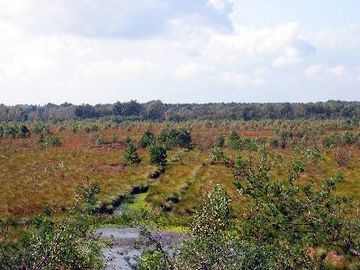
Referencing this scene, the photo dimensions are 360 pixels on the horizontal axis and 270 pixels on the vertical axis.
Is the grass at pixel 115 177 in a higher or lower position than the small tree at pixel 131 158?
lower

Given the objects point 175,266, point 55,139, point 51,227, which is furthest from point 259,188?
point 55,139

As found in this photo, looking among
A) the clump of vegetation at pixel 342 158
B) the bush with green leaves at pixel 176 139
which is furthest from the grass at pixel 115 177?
the bush with green leaves at pixel 176 139

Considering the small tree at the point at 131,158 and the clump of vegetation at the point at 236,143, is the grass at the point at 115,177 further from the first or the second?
the clump of vegetation at the point at 236,143

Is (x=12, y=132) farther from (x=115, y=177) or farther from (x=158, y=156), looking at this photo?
(x=115, y=177)

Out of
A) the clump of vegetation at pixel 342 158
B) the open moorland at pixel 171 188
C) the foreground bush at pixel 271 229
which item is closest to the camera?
the foreground bush at pixel 271 229

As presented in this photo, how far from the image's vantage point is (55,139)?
88.2 metres

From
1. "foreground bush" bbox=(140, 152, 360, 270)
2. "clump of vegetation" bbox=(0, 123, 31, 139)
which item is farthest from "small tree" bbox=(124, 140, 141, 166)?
"clump of vegetation" bbox=(0, 123, 31, 139)

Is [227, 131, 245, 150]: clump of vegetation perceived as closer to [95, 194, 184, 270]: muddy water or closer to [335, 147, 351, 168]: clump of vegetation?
[335, 147, 351, 168]: clump of vegetation

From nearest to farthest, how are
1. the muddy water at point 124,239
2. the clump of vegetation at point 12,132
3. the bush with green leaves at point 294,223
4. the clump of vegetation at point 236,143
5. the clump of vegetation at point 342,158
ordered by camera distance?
the bush with green leaves at point 294,223 < the muddy water at point 124,239 < the clump of vegetation at point 342,158 < the clump of vegetation at point 236,143 < the clump of vegetation at point 12,132

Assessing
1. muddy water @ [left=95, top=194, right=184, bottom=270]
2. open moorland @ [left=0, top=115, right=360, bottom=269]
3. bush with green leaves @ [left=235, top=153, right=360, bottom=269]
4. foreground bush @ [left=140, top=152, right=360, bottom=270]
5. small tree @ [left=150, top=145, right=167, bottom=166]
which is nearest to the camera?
foreground bush @ [left=140, top=152, right=360, bottom=270]

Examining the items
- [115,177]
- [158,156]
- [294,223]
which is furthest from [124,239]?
[158,156]

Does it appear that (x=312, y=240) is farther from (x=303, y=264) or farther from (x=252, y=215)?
(x=252, y=215)

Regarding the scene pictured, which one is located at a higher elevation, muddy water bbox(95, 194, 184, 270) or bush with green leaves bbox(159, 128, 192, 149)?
bush with green leaves bbox(159, 128, 192, 149)

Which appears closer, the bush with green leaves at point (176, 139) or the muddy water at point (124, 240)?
the muddy water at point (124, 240)
